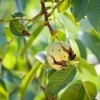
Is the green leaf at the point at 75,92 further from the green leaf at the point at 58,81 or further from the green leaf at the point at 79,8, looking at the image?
the green leaf at the point at 79,8

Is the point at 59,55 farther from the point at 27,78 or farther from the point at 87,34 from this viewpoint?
the point at 87,34

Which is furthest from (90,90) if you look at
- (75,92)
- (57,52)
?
(57,52)

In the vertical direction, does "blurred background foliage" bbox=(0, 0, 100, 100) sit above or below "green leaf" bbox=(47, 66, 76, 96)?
below

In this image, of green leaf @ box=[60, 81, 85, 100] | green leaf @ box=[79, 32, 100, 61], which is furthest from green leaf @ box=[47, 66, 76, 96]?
green leaf @ box=[79, 32, 100, 61]

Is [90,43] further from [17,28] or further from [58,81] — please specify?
[17,28]

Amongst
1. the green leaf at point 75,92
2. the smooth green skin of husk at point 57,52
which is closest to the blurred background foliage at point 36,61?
the green leaf at point 75,92

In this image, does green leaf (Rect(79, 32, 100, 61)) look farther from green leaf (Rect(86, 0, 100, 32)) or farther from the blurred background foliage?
green leaf (Rect(86, 0, 100, 32))
